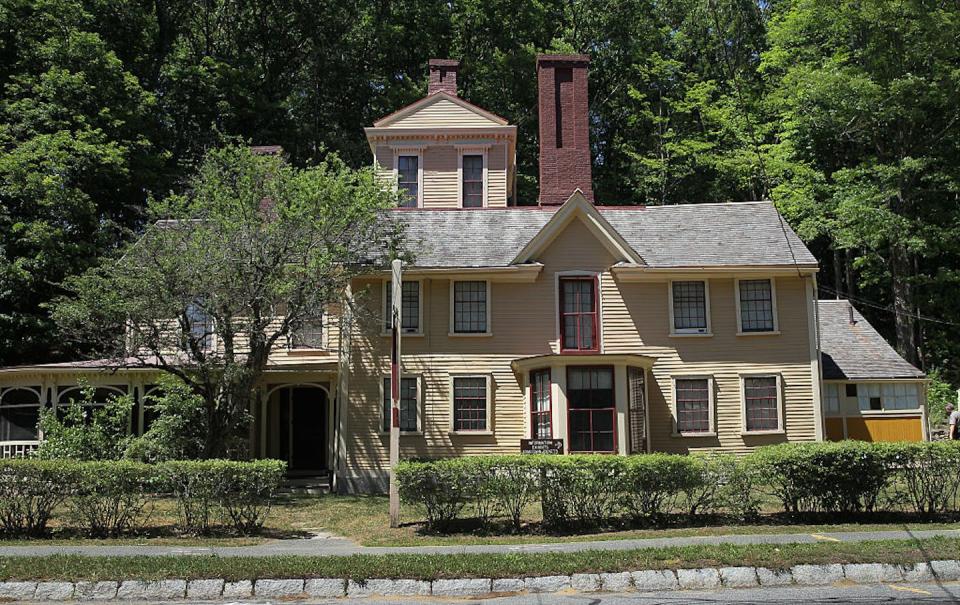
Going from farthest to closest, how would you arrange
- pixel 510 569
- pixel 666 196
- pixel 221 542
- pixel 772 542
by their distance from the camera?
pixel 666 196, pixel 221 542, pixel 772 542, pixel 510 569

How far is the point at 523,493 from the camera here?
14586 millimetres

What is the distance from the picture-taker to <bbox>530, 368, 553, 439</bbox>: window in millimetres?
22156

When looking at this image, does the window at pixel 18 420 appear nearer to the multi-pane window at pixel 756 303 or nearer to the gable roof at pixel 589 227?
the gable roof at pixel 589 227

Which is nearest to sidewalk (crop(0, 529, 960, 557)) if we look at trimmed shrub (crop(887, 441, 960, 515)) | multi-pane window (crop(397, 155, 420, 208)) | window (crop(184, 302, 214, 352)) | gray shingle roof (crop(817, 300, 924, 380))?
trimmed shrub (crop(887, 441, 960, 515))

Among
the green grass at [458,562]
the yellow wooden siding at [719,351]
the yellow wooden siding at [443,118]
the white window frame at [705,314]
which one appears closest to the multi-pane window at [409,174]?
the yellow wooden siding at [443,118]

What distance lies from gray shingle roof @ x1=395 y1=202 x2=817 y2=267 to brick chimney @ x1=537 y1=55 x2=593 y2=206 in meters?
1.32

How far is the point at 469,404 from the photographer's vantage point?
77.2ft

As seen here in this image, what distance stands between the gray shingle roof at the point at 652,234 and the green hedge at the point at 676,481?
9540mm

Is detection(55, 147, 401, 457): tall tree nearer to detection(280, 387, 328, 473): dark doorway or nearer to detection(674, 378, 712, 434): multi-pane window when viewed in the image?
detection(280, 387, 328, 473): dark doorway

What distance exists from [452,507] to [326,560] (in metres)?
3.80

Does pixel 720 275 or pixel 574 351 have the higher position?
pixel 720 275

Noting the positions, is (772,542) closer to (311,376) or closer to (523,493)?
(523,493)

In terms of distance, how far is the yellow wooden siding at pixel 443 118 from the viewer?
1187 inches

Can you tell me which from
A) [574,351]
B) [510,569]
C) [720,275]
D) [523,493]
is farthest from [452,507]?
[720,275]
